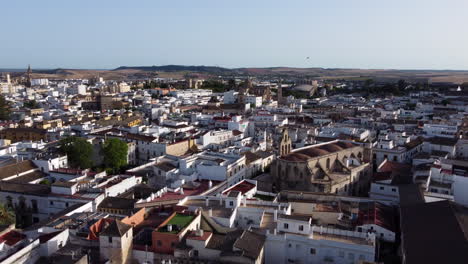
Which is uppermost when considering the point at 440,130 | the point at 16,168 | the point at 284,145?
the point at 284,145

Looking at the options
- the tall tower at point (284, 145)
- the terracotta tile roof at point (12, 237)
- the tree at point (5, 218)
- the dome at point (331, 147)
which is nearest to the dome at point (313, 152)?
the dome at point (331, 147)

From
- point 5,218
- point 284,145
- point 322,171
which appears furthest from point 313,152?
point 5,218

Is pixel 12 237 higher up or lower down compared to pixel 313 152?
lower down

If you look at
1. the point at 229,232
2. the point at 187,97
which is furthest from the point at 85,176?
the point at 187,97

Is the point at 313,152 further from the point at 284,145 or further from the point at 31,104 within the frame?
the point at 31,104

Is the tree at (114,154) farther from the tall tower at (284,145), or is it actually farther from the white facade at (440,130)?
the white facade at (440,130)

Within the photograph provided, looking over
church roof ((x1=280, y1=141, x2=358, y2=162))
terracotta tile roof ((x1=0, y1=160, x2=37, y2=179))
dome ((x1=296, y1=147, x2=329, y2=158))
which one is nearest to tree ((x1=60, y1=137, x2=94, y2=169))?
terracotta tile roof ((x1=0, y1=160, x2=37, y2=179))

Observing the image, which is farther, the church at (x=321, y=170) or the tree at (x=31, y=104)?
the tree at (x=31, y=104)

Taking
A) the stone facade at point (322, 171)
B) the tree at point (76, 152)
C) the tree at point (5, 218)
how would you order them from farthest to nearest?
the tree at point (76, 152) → the stone facade at point (322, 171) → the tree at point (5, 218)
